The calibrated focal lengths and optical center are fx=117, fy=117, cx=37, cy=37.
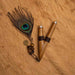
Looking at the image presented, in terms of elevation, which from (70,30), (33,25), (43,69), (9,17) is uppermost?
(9,17)

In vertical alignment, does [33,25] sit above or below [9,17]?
below

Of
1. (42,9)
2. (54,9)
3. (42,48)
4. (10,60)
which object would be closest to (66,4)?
(54,9)

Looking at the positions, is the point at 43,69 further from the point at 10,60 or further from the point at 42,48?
the point at 10,60

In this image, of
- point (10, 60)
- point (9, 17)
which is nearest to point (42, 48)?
point (10, 60)

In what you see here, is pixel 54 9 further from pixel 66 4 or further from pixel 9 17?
pixel 9 17

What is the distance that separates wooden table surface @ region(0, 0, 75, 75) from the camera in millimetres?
1130

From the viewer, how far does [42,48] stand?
1.11 m

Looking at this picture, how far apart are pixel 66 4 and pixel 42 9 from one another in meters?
0.25

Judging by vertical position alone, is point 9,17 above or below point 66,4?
above

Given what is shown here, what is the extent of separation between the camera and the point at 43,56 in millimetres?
1155

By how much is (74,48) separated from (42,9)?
508 millimetres

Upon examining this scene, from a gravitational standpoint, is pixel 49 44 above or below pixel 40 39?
below

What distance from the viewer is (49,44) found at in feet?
3.83

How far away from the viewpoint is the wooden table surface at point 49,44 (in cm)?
113
